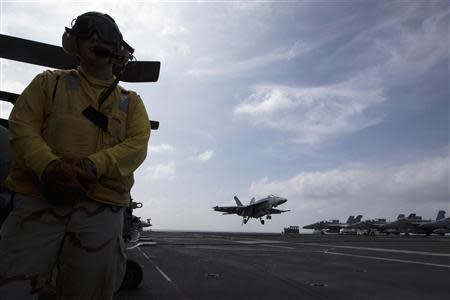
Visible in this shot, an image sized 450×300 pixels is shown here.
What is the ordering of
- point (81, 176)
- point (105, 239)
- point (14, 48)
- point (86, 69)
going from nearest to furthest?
point (81, 176) → point (105, 239) → point (86, 69) → point (14, 48)

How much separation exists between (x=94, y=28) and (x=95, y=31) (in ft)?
0.06

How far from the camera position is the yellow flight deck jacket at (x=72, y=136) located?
7.13 ft

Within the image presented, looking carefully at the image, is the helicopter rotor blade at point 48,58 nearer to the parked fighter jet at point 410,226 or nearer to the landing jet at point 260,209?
the landing jet at point 260,209

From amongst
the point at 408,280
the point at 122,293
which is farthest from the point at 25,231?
the point at 408,280

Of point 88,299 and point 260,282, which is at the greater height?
point 88,299

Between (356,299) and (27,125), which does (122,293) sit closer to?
(356,299)

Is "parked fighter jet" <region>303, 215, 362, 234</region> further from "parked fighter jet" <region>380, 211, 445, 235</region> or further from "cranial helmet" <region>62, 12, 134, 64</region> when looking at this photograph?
"cranial helmet" <region>62, 12, 134, 64</region>

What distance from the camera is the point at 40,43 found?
4.88 meters

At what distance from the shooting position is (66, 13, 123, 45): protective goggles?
95.7 inches

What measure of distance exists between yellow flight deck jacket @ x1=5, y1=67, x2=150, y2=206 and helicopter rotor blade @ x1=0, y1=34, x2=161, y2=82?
70.2 inches

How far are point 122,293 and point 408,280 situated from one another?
5.71m

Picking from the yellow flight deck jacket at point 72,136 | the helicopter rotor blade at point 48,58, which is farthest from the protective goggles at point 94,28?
the helicopter rotor blade at point 48,58

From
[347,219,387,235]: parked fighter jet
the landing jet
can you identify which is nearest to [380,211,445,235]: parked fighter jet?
[347,219,387,235]: parked fighter jet

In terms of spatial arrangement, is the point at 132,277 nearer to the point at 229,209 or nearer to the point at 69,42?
the point at 69,42
